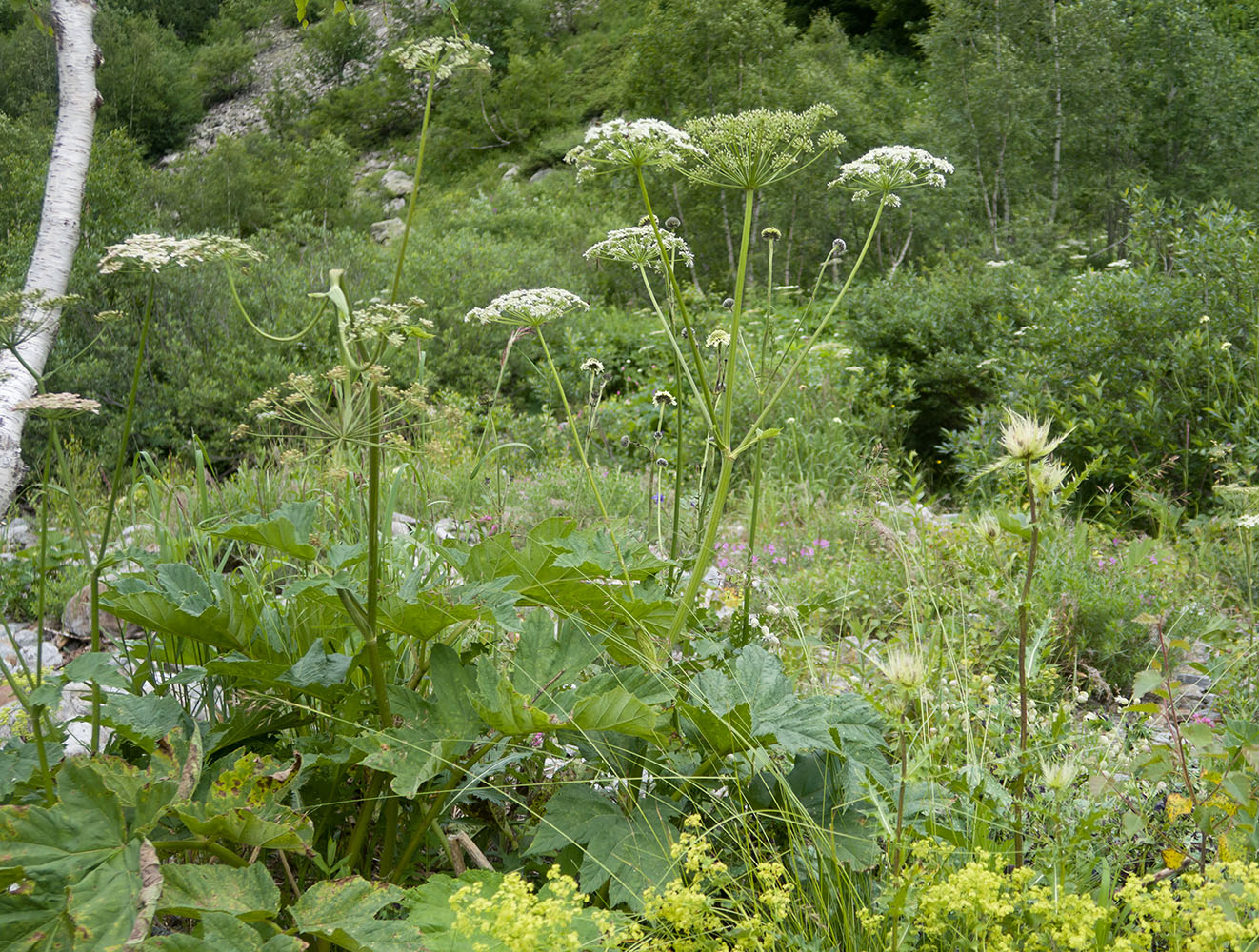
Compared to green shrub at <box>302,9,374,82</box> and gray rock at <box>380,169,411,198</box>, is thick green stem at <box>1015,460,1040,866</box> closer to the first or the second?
gray rock at <box>380,169,411,198</box>

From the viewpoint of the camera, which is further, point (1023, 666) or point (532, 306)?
point (532, 306)

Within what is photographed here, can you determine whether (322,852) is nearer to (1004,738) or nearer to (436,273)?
(1004,738)

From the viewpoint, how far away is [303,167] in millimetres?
14148

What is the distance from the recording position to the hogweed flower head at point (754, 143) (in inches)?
59.4

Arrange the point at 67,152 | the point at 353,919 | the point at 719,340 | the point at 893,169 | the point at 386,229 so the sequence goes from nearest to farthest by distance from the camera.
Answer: the point at 353,919 < the point at 893,169 < the point at 719,340 < the point at 67,152 < the point at 386,229

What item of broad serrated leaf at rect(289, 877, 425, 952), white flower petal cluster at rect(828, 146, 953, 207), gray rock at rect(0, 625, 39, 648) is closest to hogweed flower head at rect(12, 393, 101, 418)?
broad serrated leaf at rect(289, 877, 425, 952)

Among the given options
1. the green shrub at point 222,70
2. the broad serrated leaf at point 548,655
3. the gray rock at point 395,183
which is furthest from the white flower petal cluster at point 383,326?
the green shrub at point 222,70

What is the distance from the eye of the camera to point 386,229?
15.1 metres

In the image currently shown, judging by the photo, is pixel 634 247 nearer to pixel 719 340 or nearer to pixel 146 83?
pixel 719 340

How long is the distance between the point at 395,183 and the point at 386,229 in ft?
11.3

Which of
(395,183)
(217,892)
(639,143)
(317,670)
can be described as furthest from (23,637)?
(395,183)

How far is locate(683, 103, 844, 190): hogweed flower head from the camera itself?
1508 mm

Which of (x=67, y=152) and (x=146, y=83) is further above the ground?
(x=146, y=83)

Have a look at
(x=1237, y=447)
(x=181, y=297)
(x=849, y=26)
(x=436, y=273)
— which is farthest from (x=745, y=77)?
(x=849, y=26)
